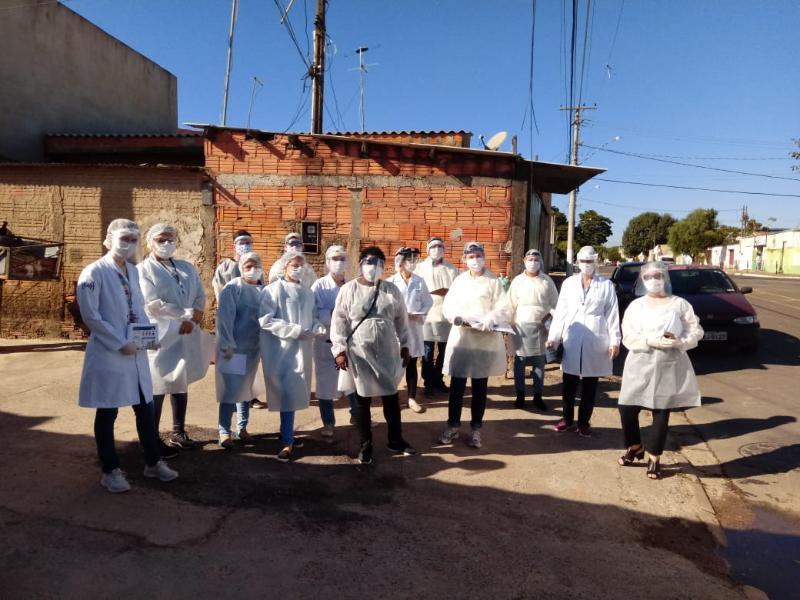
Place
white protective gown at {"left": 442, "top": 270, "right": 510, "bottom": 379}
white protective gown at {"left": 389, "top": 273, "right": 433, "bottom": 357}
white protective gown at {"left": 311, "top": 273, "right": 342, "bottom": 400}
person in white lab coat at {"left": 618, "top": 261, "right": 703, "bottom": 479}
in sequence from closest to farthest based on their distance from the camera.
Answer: person in white lab coat at {"left": 618, "top": 261, "right": 703, "bottom": 479} → white protective gown at {"left": 442, "top": 270, "right": 510, "bottom": 379} → white protective gown at {"left": 311, "top": 273, "right": 342, "bottom": 400} → white protective gown at {"left": 389, "top": 273, "right": 433, "bottom": 357}

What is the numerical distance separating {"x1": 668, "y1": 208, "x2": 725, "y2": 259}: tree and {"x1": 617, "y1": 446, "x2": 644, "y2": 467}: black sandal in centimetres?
5756

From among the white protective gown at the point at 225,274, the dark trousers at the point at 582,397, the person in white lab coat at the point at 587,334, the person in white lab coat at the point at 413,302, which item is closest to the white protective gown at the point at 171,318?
the white protective gown at the point at 225,274

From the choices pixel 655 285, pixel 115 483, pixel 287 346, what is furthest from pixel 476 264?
pixel 115 483

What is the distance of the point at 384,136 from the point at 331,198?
8.94 ft

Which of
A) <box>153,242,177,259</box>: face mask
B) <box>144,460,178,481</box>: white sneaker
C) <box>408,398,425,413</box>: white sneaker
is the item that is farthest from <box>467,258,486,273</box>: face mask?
<box>144,460,178,481</box>: white sneaker

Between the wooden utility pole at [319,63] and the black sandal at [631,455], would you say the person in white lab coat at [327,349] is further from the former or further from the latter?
the wooden utility pole at [319,63]

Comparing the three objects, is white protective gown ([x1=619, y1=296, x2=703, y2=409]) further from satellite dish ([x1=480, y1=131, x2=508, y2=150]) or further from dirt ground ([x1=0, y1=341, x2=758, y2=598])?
satellite dish ([x1=480, y1=131, x2=508, y2=150])

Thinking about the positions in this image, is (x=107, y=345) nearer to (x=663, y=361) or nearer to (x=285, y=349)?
(x=285, y=349)

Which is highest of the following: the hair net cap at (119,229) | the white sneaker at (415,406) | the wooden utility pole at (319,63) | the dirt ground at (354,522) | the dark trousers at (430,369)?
the wooden utility pole at (319,63)

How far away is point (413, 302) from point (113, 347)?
312cm

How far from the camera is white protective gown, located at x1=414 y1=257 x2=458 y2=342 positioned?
21.2ft

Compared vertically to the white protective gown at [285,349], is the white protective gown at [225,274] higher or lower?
higher

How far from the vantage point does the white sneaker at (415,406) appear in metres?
5.91

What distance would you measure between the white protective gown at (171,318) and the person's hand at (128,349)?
0.60m
